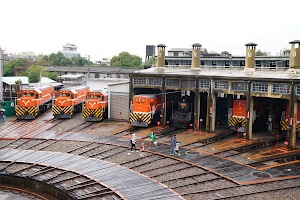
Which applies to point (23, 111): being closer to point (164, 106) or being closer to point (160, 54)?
point (164, 106)

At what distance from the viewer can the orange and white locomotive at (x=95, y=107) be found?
33.1 metres

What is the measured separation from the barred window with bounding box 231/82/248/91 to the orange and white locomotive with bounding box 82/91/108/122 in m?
12.8

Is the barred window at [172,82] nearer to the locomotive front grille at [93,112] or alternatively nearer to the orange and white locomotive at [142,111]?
the orange and white locomotive at [142,111]

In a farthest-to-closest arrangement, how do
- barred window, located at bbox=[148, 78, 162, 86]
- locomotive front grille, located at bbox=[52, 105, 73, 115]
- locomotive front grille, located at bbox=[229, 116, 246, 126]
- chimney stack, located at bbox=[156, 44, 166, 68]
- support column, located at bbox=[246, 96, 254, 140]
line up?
chimney stack, located at bbox=[156, 44, 166, 68] < locomotive front grille, located at bbox=[52, 105, 73, 115] < barred window, located at bbox=[148, 78, 162, 86] < locomotive front grille, located at bbox=[229, 116, 246, 126] < support column, located at bbox=[246, 96, 254, 140]

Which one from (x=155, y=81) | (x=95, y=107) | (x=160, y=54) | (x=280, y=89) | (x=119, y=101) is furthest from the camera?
(x=160, y=54)

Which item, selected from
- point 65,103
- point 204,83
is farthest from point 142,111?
point 65,103

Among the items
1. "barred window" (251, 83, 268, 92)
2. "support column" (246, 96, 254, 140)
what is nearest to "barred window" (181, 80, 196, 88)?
"support column" (246, 96, 254, 140)

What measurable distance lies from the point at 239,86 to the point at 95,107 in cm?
1364

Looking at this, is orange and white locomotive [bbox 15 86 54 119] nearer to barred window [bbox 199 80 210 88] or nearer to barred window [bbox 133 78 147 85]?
barred window [bbox 133 78 147 85]

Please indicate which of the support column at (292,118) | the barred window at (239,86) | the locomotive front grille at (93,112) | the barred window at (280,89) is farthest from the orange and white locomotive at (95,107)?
the support column at (292,118)

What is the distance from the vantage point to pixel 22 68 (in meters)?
78.6

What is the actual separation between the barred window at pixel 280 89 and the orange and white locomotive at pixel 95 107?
16056mm

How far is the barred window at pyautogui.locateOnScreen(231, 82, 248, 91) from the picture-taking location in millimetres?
26906

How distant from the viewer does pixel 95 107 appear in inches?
1302
